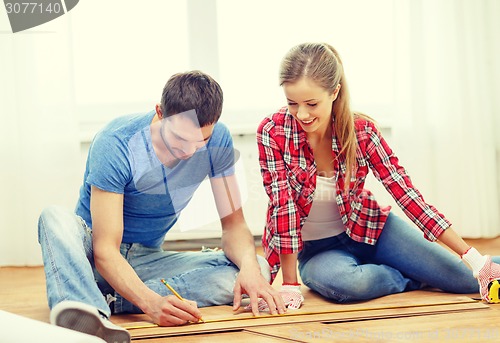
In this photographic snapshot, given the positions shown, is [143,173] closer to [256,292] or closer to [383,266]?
[256,292]

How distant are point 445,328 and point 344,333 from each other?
0.67 ft

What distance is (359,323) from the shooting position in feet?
5.33

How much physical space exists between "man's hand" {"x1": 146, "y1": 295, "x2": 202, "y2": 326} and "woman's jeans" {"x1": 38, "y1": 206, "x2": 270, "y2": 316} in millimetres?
105

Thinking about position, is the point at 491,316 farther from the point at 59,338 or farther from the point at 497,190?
the point at 497,190

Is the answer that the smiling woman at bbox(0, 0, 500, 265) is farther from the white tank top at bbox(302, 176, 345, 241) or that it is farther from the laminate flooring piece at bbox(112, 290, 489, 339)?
the laminate flooring piece at bbox(112, 290, 489, 339)

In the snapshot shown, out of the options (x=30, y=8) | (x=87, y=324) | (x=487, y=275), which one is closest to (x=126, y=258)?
(x=87, y=324)

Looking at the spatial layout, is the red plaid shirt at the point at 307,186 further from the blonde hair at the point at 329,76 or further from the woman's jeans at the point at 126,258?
the woman's jeans at the point at 126,258

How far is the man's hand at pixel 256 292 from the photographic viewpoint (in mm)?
1697

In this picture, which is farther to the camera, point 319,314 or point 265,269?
point 265,269

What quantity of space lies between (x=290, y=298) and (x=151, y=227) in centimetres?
→ 37

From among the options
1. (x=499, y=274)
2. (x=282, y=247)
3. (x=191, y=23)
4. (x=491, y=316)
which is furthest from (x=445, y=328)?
(x=191, y=23)

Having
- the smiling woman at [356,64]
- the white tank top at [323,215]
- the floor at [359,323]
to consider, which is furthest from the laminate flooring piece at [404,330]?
the smiling woman at [356,64]

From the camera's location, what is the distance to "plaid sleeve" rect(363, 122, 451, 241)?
185 cm

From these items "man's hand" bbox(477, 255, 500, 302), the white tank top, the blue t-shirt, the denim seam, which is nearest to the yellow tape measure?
"man's hand" bbox(477, 255, 500, 302)
